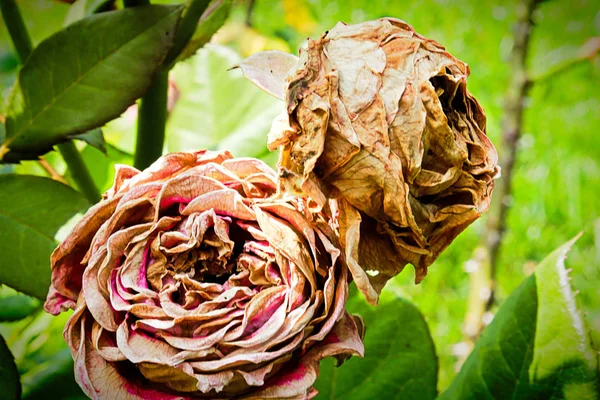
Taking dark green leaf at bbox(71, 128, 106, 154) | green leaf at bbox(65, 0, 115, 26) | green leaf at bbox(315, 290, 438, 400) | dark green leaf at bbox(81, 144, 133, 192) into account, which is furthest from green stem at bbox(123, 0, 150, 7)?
green leaf at bbox(315, 290, 438, 400)

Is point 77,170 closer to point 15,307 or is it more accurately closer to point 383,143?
point 15,307

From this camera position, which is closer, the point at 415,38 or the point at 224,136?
the point at 415,38

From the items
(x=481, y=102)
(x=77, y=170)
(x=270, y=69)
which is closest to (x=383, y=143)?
(x=270, y=69)

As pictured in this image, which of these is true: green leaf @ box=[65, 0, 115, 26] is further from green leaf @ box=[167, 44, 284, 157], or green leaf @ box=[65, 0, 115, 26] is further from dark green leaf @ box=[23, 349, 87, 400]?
dark green leaf @ box=[23, 349, 87, 400]

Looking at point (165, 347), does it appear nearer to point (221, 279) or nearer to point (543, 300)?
point (221, 279)

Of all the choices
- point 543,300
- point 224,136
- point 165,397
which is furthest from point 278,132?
point 224,136

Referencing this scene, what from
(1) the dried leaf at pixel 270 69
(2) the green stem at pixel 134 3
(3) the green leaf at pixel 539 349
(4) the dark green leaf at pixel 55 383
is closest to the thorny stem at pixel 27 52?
(2) the green stem at pixel 134 3
